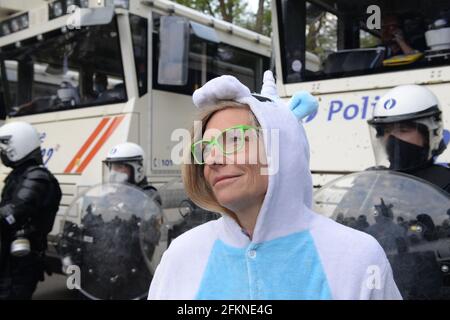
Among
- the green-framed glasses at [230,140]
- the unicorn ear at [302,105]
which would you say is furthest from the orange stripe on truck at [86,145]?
the green-framed glasses at [230,140]

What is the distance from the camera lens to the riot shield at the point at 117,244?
12.2 feet

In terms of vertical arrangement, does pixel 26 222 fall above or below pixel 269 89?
below

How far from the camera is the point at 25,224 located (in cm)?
384

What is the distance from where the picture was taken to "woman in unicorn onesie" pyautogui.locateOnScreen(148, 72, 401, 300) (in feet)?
4.24

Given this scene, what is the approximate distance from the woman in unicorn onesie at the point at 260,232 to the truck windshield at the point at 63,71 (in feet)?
14.0

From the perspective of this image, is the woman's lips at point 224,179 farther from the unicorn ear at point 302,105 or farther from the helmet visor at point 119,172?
the helmet visor at point 119,172

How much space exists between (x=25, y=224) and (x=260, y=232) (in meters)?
2.99

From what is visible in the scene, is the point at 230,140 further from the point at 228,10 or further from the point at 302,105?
the point at 228,10

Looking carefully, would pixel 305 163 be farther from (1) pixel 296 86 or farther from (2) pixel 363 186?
(1) pixel 296 86

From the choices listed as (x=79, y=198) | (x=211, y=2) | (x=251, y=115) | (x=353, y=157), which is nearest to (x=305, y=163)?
(x=251, y=115)

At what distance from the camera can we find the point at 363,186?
2.46 meters

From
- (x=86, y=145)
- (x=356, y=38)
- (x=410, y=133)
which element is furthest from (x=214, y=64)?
(x=410, y=133)
